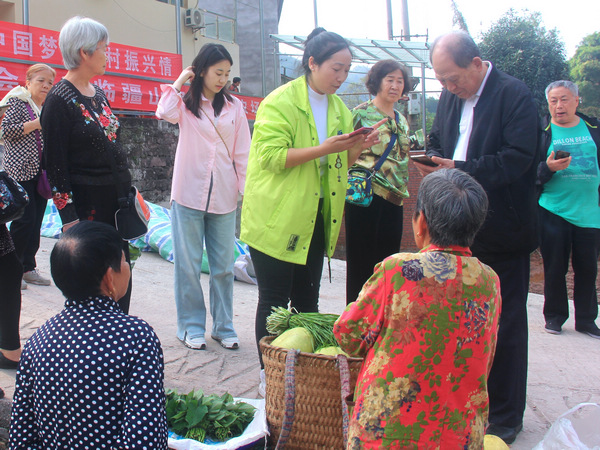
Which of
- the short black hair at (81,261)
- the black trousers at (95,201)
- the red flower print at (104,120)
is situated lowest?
the short black hair at (81,261)

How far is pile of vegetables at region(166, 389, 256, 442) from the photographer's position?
2.41 metres

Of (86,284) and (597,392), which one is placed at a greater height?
(86,284)

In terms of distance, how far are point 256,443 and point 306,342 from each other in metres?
0.47

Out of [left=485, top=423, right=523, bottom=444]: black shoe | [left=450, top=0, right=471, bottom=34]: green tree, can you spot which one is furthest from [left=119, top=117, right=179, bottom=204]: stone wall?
[left=450, top=0, right=471, bottom=34]: green tree

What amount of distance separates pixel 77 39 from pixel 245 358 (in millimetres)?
2120

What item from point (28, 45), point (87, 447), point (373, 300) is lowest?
point (87, 447)

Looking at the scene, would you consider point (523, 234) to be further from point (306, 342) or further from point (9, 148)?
point (9, 148)

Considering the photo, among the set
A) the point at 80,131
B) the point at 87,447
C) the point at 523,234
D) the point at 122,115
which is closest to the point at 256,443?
the point at 87,447

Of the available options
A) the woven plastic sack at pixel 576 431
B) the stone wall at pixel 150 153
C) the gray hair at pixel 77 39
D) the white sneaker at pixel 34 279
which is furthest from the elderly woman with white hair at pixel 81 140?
the stone wall at pixel 150 153

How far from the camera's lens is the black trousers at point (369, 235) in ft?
12.4

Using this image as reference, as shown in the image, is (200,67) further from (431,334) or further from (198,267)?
(431,334)

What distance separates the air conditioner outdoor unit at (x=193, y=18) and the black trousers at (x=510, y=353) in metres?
14.1

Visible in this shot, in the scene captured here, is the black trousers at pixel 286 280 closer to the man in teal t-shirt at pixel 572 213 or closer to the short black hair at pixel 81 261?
the short black hair at pixel 81 261

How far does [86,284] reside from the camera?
175cm
